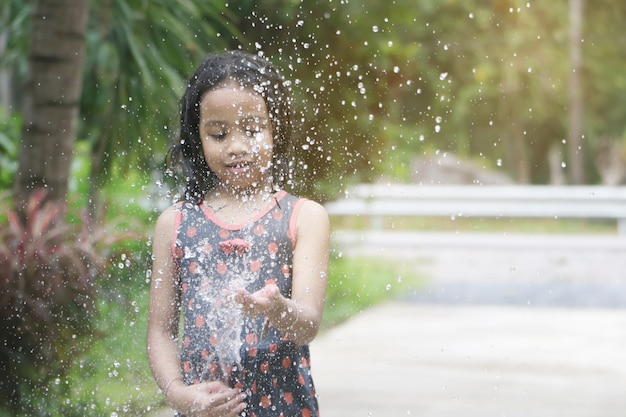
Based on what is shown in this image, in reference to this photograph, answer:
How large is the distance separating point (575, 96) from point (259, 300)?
19.4 metres

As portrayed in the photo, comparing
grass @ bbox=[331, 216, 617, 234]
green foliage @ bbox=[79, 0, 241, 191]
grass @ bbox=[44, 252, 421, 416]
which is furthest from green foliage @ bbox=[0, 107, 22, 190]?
grass @ bbox=[331, 216, 617, 234]

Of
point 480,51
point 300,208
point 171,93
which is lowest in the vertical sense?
point 300,208

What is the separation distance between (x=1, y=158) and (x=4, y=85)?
3.19 metres

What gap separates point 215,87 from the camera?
7.64 feet

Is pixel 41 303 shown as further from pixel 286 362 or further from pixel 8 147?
pixel 286 362

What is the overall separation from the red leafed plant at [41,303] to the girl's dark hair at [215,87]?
76.3 inches

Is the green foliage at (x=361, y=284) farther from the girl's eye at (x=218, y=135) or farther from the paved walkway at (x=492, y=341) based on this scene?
the girl's eye at (x=218, y=135)

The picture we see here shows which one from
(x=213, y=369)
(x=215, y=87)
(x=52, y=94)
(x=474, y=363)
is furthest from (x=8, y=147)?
(x=213, y=369)

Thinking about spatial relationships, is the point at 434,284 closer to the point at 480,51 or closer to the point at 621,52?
the point at 480,51

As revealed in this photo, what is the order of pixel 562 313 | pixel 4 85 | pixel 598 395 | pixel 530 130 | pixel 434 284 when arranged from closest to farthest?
1. pixel 598 395
2. pixel 562 313
3. pixel 4 85
4. pixel 434 284
5. pixel 530 130

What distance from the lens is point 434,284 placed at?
34.1ft

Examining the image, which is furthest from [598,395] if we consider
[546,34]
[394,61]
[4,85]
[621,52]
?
[621,52]

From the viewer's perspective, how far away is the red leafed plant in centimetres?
421

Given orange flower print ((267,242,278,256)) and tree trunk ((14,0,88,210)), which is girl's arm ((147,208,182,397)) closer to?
orange flower print ((267,242,278,256))
